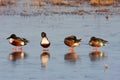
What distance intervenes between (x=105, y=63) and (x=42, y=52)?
2626 mm

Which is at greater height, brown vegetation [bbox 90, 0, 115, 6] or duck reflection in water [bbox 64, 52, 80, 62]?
brown vegetation [bbox 90, 0, 115, 6]

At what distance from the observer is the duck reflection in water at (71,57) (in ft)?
51.6

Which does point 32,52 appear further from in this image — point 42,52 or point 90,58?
point 90,58

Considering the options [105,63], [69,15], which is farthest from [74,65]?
[69,15]

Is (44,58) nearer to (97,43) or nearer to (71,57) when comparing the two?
(71,57)

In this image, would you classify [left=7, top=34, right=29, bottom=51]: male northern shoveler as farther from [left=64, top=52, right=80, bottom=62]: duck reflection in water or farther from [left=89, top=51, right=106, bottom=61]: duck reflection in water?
[left=89, top=51, right=106, bottom=61]: duck reflection in water

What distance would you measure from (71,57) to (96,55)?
→ 827 mm

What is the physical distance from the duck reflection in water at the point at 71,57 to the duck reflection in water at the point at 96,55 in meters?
0.41

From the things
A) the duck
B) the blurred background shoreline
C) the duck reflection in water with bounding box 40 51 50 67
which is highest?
the blurred background shoreline

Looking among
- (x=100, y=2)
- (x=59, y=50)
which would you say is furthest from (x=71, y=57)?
(x=100, y=2)

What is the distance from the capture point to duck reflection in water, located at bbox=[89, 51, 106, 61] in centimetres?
1590

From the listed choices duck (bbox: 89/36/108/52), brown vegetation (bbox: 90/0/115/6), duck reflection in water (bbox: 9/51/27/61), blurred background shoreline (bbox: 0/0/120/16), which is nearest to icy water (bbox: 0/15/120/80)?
duck reflection in water (bbox: 9/51/27/61)

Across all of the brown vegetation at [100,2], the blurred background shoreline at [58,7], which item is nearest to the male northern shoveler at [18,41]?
the blurred background shoreline at [58,7]

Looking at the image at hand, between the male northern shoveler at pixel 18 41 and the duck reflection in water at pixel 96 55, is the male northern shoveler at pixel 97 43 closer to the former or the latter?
the duck reflection in water at pixel 96 55
